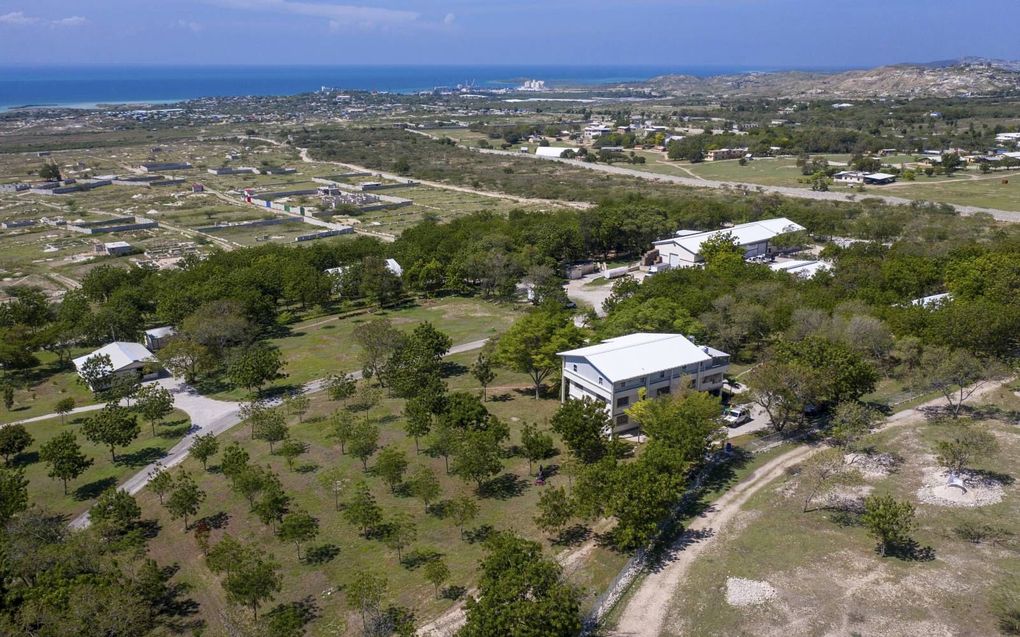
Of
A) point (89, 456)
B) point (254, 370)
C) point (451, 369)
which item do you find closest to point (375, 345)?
point (451, 369)

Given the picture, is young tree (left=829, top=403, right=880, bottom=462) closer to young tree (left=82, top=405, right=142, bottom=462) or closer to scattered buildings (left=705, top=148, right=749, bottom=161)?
young tree (left=82, top=405, right=142, bottom=462)

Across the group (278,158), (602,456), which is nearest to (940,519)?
(602,456)

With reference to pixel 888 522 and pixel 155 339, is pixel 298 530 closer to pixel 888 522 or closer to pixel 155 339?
pixel 888 522

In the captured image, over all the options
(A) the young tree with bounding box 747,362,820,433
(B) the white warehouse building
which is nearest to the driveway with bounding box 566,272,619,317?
(B) the white warehouse building

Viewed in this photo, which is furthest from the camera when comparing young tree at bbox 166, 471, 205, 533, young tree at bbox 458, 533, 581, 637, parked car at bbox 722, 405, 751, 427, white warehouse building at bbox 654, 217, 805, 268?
white warehouse building at bbox 654, 217, 805, 268

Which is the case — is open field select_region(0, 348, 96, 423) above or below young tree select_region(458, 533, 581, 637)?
below

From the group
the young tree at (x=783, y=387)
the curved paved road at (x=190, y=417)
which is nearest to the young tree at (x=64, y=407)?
the curved paved road at (x=190, y=417)

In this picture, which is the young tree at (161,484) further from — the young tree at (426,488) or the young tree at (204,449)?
the young tree at (426,488)
